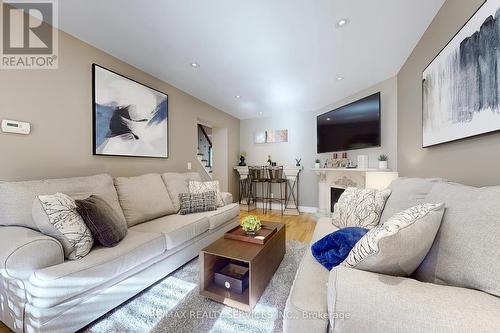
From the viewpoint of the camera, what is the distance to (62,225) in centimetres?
129

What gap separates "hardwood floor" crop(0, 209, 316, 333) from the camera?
2.93 metres

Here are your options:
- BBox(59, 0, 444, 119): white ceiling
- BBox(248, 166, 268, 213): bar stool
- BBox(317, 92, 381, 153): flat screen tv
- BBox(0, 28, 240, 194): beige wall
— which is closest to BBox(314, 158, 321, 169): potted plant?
BBox(317, 92, 381, 153): flat screen tv

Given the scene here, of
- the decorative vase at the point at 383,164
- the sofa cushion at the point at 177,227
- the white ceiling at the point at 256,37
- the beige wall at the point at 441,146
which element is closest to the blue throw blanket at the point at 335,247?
the beige wall at the point at 441,146

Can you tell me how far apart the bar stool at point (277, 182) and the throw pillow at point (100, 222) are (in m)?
3.28

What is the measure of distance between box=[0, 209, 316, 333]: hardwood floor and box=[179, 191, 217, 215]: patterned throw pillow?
Answer: 121 centimetres

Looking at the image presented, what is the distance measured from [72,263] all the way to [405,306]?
1.69m

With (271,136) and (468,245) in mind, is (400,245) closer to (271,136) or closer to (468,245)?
(468,245)

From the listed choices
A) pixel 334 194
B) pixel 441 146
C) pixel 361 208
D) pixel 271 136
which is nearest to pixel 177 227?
pixel 361 208

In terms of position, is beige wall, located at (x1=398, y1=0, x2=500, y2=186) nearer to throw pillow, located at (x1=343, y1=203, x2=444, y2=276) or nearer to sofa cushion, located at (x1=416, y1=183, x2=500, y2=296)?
sofa cushion, located at (x1=416, y1=183, x2=500, y2=296)

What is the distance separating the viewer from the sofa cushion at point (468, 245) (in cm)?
67

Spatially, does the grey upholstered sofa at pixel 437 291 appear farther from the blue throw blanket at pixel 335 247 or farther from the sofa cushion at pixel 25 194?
the sofa cushion at pixel 25 194

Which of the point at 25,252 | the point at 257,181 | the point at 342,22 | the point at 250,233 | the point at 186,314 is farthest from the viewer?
the point at 257,181

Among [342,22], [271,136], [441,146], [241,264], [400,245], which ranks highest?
[342,22]

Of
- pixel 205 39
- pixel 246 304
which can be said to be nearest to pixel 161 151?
pixel 205 39
